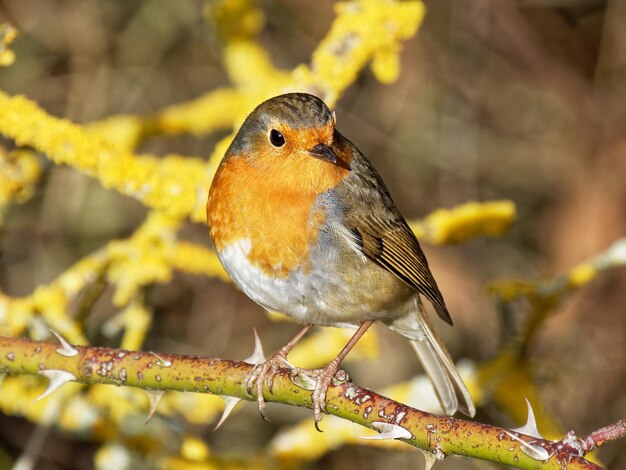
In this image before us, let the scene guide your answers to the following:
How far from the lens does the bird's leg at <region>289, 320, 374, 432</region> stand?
218cm

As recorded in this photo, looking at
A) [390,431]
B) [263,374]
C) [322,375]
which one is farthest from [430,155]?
[390,431]

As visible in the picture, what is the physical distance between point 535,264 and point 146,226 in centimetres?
338

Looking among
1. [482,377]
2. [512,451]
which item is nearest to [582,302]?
[482,377]

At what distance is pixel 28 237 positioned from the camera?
5.32 meters

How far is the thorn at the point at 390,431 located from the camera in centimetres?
190

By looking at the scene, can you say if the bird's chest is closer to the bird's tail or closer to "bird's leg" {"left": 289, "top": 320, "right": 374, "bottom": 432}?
"bird's leg" {"left": 289, "top": 320, "right": 374, "bottom": 432}

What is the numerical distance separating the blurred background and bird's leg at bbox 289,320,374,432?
1.93 meters

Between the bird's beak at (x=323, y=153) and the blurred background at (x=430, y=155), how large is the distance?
2480mm

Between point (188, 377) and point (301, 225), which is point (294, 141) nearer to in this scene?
point (301, 225)

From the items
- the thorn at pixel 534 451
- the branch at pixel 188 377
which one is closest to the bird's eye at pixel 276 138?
the branch at pixel 188 377

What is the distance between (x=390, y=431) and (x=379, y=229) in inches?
52.2

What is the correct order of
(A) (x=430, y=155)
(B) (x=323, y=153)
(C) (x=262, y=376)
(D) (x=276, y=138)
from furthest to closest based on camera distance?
1. (A) (x=430, y=155)
2. (D) (x=276, y=138)
3. (B) (x=323, y=153)
4. (C) (x=262, y=376)

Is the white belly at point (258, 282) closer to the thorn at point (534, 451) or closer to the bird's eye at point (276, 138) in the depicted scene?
the bird's eye at point (276, 138)

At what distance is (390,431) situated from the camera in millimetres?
1946
